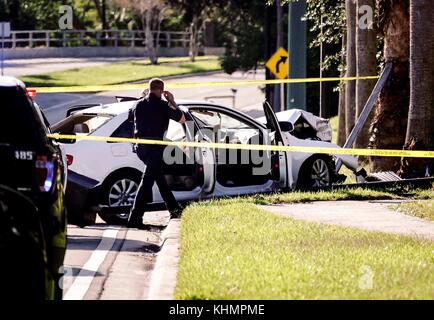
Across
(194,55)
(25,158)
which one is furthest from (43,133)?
(194,55)

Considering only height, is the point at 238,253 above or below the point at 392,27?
below

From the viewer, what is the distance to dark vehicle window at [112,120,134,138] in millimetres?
15562

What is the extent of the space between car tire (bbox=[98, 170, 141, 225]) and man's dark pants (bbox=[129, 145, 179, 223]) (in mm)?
419

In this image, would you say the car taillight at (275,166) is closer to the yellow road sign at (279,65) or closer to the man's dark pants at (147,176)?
the man's dark pants at (147,176)

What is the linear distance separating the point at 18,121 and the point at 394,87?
11424 mm

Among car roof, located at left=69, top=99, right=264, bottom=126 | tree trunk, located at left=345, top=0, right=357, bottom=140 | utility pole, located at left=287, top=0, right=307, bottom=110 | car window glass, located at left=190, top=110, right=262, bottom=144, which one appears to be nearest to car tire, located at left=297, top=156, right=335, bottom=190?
car window glass, located at left=190, top=110, right=262, bottom=144

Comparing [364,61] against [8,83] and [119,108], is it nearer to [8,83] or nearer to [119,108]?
[119,108]

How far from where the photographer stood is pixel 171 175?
52.2ft

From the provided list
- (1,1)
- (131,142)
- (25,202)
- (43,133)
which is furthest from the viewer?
(1,1)

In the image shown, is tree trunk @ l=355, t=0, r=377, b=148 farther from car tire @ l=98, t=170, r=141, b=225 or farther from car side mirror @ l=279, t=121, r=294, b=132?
car tire @ l=98, t=170, r=141, b=225

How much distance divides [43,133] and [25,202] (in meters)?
1.51

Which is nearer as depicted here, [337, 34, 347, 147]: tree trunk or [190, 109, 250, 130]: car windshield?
[190, 109, 250, 130]: car windshield

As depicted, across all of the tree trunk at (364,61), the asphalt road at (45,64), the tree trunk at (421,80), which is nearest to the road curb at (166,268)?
the tree trunk at (421,80)

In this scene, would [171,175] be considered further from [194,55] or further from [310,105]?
[194,55]
